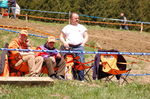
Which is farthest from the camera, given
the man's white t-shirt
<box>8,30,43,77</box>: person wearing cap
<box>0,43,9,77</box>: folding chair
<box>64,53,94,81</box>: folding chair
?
the man's white t-shirt

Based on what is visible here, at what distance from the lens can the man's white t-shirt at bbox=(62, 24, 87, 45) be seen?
9453 mm

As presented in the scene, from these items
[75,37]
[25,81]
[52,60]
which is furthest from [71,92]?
[75,37]

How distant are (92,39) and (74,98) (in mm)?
12546

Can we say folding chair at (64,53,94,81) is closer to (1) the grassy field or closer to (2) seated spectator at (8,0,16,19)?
(1) the grassy field

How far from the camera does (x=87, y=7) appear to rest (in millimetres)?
28609

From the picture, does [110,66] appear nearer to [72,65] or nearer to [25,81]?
[72,65]

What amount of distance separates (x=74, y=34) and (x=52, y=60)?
38.3 inches

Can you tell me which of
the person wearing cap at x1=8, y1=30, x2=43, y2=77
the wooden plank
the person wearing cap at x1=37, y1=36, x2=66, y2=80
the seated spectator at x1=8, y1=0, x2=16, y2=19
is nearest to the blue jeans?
the person wearing cap at x1=37, y1=36, x2=66, y2=80

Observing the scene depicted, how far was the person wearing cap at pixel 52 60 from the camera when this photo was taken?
879 cm

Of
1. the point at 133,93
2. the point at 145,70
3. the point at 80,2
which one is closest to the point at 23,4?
the point at 80,2

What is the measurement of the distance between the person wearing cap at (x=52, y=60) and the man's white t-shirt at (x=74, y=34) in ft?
1.73

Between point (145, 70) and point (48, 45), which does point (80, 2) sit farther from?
point (48, 45)

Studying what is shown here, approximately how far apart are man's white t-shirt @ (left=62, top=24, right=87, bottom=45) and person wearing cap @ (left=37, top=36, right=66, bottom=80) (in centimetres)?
53

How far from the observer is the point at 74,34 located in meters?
9.52
